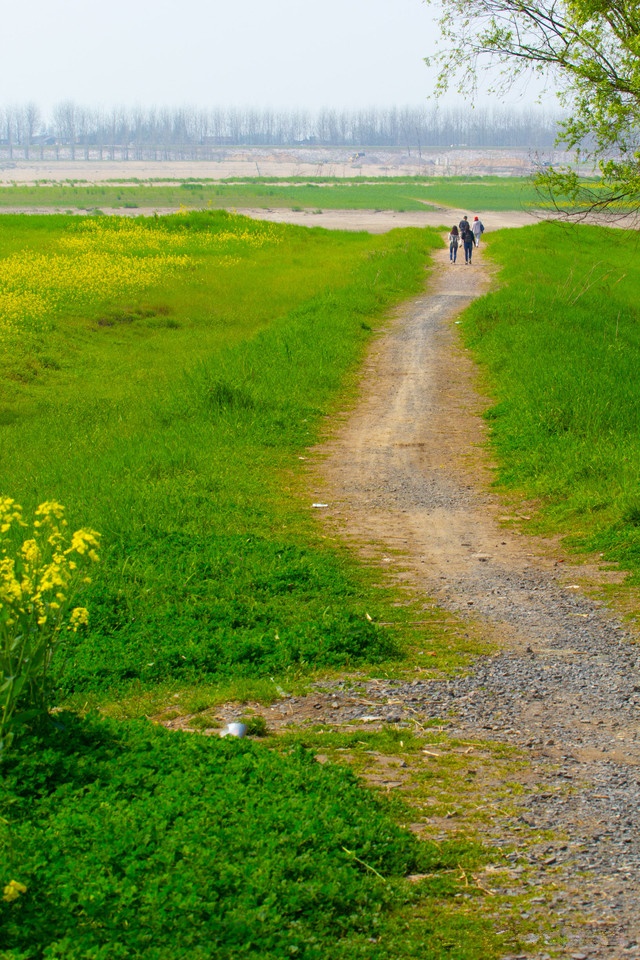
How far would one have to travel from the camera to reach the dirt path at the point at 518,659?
13.2 feet

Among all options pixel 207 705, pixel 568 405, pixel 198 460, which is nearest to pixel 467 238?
pixel 568 405

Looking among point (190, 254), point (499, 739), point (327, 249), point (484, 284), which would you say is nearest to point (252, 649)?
point (499, 739)

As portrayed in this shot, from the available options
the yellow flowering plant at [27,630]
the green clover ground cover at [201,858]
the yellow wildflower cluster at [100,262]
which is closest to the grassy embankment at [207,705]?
the green clover ground cover at [201,858]

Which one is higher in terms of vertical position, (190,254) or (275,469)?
(190,254)

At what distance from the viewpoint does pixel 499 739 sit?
527 centimetres

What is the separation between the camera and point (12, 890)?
329 cm

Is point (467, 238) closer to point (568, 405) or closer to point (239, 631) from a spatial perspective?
point (568, 405)

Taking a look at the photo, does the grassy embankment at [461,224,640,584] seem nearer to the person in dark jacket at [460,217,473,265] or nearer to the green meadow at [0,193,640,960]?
the green meadow at [0,193,640,960]

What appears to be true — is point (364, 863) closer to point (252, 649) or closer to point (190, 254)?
point (252, 649)

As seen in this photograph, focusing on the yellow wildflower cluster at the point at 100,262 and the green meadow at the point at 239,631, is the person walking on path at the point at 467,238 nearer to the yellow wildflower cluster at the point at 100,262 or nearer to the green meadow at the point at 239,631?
the yellow wildflower cluster at the point at 100,262

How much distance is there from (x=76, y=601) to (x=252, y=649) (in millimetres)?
1350

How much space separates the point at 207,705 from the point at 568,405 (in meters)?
8.59

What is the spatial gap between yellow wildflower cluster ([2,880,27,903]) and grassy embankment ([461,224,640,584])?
5.80m

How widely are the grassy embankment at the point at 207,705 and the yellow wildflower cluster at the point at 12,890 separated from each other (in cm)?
5
